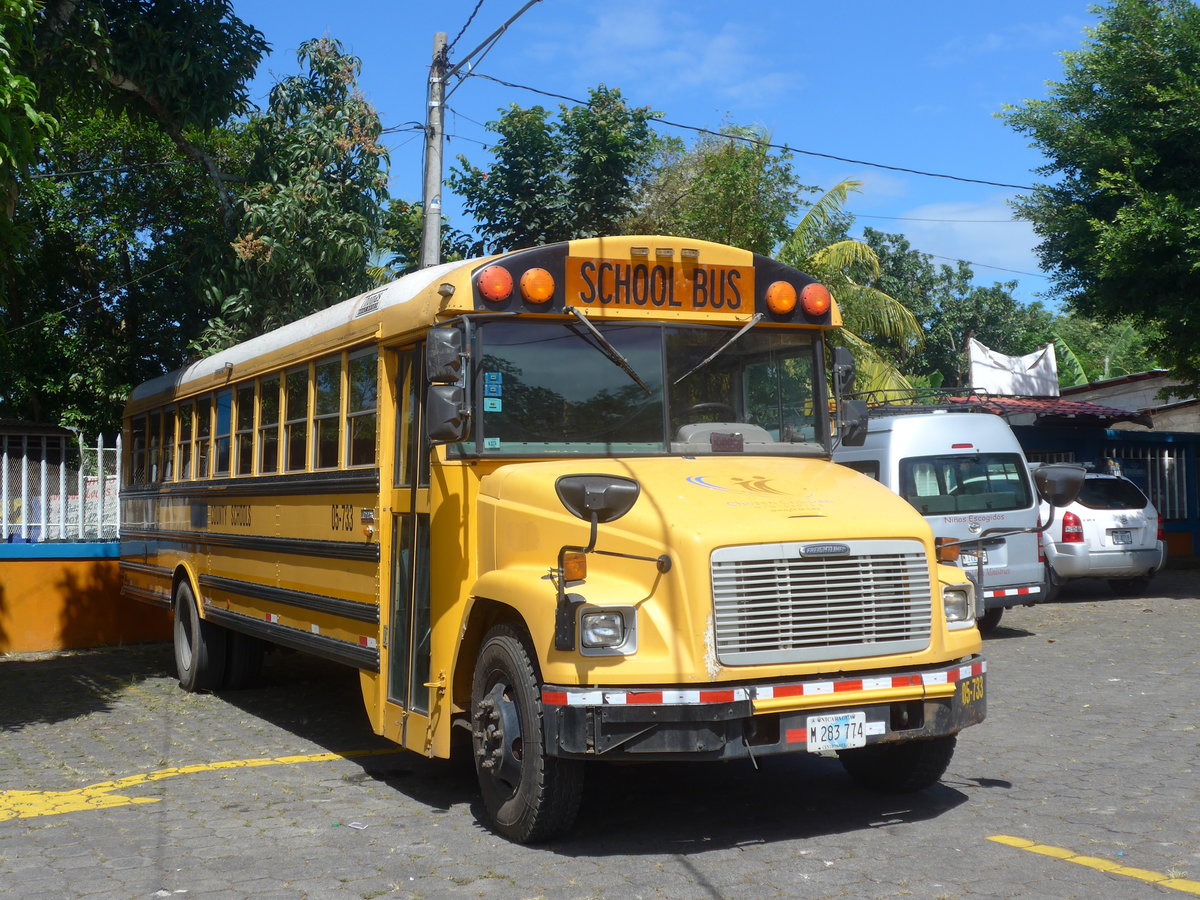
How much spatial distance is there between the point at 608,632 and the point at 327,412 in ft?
10.8

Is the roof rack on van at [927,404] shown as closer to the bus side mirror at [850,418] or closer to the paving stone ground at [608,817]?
the bus side mirror at [850,418]

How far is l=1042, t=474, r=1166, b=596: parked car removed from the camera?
50.9ft

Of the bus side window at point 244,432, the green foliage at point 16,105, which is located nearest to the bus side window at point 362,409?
the bus side window at point 244,432

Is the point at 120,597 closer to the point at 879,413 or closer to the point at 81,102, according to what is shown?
the point at 81,102

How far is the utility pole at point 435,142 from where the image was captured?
1364 cm

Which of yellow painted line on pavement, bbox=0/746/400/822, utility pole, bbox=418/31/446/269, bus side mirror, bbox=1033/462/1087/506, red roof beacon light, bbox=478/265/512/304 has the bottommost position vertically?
yellow painted line on pavement, bbox=0/746/400/822

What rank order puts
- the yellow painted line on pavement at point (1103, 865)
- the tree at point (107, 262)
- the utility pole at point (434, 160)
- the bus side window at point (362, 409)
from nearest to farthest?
the yellow painted line on pavement at point (1103, 865) < the bus side window at point (362, 409) < the utility pole at point (434, 160) < the tree at point (107, 262)

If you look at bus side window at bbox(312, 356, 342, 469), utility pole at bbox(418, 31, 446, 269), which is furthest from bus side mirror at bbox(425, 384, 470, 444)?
utility pole at bbox(418, 31, 446, 269)

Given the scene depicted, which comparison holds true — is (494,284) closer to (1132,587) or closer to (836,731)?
(836,731)

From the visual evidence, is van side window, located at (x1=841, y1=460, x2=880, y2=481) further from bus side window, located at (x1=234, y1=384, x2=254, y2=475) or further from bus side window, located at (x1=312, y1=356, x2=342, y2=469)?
bus side window, located at (x1=312, y1=356, x2=342, y2=469)

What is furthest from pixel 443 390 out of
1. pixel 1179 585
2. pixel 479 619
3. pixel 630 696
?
pixel 1179 585

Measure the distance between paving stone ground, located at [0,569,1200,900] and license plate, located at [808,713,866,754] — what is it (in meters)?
0.46

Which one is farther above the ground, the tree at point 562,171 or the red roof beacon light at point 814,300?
the tree at point 562,171

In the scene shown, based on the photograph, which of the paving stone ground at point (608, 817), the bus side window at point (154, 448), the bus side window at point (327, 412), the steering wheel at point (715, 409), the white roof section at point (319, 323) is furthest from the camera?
the bus side window at point (154, 448)
